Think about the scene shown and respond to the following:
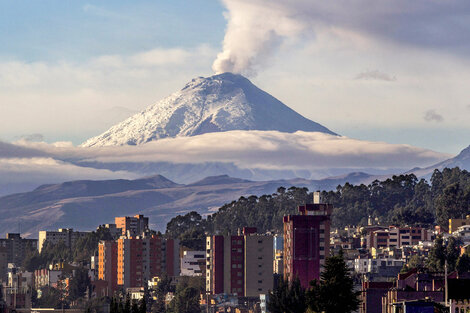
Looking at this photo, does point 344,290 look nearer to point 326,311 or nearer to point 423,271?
point 326,311

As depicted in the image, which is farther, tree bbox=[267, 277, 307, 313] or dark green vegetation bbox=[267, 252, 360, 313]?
tree bbox=[267, 277, 307, 313]

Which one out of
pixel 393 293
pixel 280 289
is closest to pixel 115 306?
pixel 393 293

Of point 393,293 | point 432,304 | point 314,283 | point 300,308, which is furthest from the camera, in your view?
point 300,308

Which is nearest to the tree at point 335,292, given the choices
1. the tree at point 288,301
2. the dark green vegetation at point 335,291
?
the dark green vegetation at point 335,291

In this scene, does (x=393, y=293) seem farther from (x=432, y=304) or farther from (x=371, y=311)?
(x=432, y=304)

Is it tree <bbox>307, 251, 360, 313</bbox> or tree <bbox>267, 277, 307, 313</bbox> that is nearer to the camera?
tree <bbox>307, 251, 360, 313</bbox>

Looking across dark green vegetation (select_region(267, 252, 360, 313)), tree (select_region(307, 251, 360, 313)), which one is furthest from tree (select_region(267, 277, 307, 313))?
tree (select_region(307, 251, 360, 313))

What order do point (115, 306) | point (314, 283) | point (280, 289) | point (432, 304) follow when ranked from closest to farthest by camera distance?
point (432, 304) → point (115, 306) → point (314, 283) → point (280, 289)

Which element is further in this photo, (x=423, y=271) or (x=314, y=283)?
(x=423, y=271)

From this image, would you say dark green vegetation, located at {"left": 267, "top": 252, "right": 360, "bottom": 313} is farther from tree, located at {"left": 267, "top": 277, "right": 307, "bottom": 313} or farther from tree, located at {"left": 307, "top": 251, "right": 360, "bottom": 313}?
tree, located at {"left": 267, "top": 277, "right": 307, "bottom": 313}
